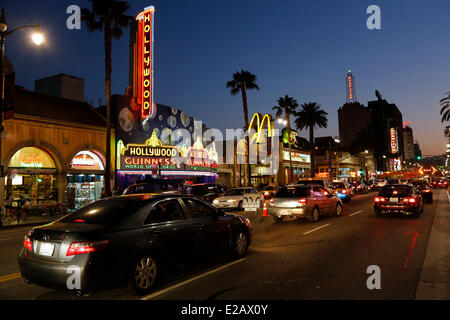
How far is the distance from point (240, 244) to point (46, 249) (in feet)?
13.3

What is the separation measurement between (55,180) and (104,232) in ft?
65.8

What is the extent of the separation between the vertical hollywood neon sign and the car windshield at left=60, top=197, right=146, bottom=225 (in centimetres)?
2265

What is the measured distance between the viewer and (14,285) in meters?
5.90

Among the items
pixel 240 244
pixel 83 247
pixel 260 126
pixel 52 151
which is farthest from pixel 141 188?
pixel 260 126

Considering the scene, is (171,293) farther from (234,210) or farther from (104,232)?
(234,210)

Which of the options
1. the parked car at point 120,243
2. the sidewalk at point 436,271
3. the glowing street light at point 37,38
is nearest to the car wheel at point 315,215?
the sidewalk at point 436,271

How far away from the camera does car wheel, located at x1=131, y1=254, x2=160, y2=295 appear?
5.11 metres

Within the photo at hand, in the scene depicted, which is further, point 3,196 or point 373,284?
point 3,196

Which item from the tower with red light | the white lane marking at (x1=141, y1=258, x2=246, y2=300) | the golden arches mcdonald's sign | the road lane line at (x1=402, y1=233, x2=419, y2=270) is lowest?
the road lane line at (x1=402, y1=233, x2=419, y2=270)

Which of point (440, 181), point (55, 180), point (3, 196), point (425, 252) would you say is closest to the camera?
point (425, 252)

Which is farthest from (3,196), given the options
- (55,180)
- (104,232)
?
(104,232)

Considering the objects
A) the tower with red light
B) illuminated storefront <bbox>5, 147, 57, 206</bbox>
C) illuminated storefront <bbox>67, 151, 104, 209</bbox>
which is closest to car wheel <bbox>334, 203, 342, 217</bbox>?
illuminated storefront <bbox>67, 151, 104, 209</bbox>

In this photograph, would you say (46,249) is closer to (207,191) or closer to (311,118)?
(207,191)

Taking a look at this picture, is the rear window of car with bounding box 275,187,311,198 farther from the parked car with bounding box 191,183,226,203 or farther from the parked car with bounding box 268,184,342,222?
the parked car with bounding box 191,183,226,203
